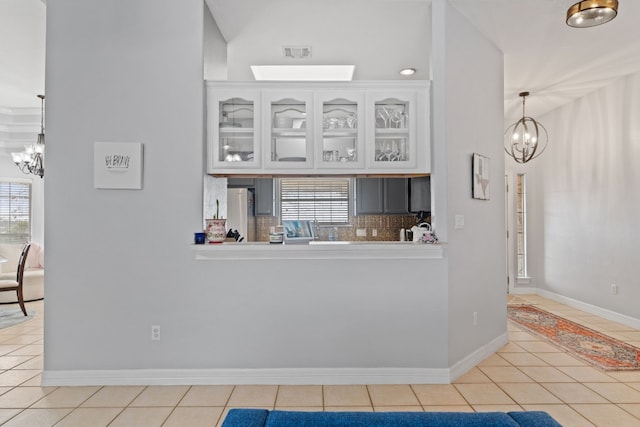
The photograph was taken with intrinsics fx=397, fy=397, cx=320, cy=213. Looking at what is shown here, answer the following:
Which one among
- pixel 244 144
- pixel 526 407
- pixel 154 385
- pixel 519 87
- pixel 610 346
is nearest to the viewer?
pixel 526 407

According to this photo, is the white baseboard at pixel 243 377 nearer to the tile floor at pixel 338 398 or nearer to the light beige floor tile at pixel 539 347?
the tile floor at pixel 338 398

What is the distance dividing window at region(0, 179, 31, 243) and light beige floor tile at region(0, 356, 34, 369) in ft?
12.7

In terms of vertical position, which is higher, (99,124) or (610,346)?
(99,124)

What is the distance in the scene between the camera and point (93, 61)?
305 centimetres

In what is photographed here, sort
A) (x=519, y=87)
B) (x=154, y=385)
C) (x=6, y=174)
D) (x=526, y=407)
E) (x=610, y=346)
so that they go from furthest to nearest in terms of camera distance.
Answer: (x=6, y=174) → (x=519, y=87) → (x=610, y=346) → (x=154, y=385) → (x=526, y=407)

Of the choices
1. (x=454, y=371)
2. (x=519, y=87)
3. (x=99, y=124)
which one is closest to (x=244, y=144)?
(x=99, y=124)

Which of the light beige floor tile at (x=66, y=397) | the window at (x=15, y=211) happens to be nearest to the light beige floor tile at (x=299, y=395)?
the light beige floor tile at (x=66, y=397)

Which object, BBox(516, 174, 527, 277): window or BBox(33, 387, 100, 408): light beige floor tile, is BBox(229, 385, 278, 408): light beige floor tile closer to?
BBox(33, 387, 100, 408): light beige floor tile

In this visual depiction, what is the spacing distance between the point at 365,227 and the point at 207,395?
11.9ft

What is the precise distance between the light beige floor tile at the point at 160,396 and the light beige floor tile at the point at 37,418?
1.40ft

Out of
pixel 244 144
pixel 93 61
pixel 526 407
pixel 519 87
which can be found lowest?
pixel 526 407

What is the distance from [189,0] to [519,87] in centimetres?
405

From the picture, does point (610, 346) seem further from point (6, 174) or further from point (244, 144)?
point (6, 174)

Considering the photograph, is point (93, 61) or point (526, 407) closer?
point (526, 407)
